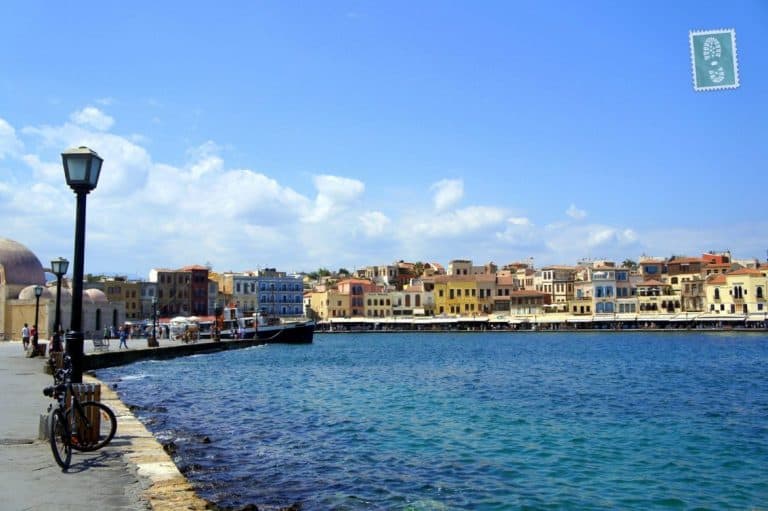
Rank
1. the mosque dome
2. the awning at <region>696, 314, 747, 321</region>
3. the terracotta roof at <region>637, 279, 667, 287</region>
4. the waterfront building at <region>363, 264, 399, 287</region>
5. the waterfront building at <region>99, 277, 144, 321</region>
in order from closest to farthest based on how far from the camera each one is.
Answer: the mosque dome → the awning at <region>696, 314, 747, 321</region> → the waterfront building at <region>99, 277, 144, 321</region> → the terracotta roof at <region>637, 279, 667, 287</region> → the waterfront building at <region>363, 264, 399, 287</region>

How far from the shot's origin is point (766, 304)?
328 feet

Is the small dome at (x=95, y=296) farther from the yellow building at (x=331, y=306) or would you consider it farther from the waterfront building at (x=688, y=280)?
the waterfront building at (x=688, y=280)

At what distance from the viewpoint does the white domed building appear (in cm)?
6038

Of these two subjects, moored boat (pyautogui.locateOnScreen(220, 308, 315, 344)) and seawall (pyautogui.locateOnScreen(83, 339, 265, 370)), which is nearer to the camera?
seawall (pyautogui.locateOnScreen(83, 339, 265, 370))

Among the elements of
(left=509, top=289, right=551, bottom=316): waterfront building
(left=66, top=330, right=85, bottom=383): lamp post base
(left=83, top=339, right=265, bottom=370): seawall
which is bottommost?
(left=83, top=339, right=265, bottom=370): seawall

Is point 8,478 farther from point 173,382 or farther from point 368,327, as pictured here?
point 368,327

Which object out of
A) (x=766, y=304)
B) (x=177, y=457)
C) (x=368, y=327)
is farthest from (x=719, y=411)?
(x=368, y=327)

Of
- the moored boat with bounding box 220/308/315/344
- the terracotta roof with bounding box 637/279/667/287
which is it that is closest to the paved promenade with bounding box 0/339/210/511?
the moored boat with bounding box 220/308/315/344

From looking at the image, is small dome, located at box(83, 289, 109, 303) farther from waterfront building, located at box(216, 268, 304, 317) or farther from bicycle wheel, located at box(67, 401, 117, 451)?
bicycle wheel, located at box(67, 401, 117, 451)

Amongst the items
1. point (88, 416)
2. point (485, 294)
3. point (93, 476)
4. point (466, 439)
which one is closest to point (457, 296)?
point (485, 294)

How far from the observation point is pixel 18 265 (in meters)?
65.9

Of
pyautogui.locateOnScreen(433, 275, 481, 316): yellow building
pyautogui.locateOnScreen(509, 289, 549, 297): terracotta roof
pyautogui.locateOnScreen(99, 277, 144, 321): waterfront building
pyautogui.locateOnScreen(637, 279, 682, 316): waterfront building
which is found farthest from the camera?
pyautogui.locateOnScreen(433, 275, 481, 316): yellow building

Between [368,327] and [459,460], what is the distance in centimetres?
10928

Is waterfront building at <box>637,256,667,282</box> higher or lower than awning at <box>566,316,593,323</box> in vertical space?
higher
